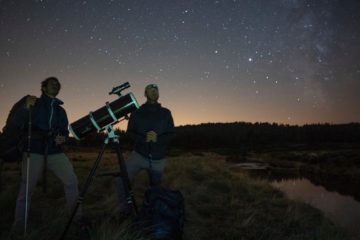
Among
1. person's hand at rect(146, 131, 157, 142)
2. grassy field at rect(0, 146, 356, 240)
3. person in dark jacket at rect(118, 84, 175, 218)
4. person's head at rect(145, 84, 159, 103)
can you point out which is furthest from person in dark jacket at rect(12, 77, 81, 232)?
person's head at rect(145, 84, 159, 103)

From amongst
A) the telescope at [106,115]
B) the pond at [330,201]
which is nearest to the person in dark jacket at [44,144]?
the telescope at [106,115]

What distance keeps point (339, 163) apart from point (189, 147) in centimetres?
6165

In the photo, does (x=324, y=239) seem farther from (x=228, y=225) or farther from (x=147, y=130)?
(x=147, y=130)

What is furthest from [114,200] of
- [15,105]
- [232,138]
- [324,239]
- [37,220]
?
[232,138]

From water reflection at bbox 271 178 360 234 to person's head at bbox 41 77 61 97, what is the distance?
10271 mm

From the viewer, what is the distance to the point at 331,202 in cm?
1819

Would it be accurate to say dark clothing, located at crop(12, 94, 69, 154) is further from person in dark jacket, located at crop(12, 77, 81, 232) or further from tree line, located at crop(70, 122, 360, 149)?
tree line, located at crop(70, 122, 360, 149)

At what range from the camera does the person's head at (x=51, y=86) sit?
5590 mm

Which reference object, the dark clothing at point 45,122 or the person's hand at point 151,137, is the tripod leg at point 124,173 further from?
the dark clothing at point 45,122

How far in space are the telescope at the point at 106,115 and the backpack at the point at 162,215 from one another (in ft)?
4.16

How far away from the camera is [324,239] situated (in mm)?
5961

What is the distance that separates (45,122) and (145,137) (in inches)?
64.2

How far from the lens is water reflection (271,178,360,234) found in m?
14.1

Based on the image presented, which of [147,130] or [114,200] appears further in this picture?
[114,200]
